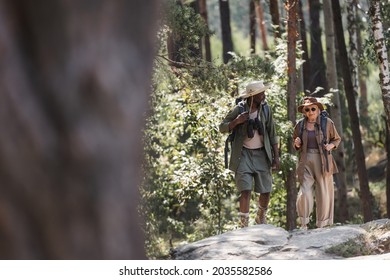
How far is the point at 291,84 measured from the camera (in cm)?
1614

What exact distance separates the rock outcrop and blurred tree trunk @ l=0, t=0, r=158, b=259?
702 centimetres

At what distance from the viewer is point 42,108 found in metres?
2.01

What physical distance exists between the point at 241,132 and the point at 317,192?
1364 millimetres

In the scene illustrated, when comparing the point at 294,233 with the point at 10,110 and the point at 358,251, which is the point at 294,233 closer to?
the point at 358,251

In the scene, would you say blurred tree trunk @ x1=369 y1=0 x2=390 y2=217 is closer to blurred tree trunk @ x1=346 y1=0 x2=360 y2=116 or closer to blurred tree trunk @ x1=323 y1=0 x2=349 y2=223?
blurred tree trunk @ x1=323 y1=0 x2=349 y2=223

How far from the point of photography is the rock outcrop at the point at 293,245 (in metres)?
9.34

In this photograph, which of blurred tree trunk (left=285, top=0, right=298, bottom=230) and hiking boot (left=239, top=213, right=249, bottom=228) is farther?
blurred tree trunk (left=285, top=0, right=298, bottom=230)

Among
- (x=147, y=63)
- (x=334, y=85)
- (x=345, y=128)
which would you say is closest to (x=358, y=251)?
(x=147, y=63)

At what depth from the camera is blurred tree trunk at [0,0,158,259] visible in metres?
1.97

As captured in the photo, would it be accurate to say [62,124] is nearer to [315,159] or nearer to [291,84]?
[315,159]

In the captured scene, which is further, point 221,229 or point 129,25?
point 221,229

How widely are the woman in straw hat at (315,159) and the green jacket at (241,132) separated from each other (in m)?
0.32

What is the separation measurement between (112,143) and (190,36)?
503 inches

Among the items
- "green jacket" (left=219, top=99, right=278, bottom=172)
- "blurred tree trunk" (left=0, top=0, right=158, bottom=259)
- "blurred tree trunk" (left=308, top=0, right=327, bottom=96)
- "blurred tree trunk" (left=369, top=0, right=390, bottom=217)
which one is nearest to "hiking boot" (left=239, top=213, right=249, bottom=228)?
"green jacket" (left=219, top=99, right=278, bottom=172)
